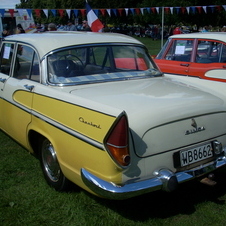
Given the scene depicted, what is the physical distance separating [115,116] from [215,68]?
14.0ft

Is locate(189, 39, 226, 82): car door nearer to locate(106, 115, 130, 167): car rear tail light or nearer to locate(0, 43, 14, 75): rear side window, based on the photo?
locate(0, 43, 14, 75): rear side window

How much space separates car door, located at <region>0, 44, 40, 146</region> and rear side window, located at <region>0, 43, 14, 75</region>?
158 millimetres

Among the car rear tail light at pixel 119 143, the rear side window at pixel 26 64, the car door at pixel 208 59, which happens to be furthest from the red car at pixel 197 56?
the car rear tail light at pixel 119 143

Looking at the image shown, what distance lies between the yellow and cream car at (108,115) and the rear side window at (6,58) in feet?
0.26

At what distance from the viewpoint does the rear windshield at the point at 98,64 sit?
3.70m

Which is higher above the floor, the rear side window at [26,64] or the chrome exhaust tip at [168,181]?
the rear side window at [26,64]

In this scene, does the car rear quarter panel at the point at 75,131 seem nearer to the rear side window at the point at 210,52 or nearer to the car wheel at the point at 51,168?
the car wheel at the point at 51,168

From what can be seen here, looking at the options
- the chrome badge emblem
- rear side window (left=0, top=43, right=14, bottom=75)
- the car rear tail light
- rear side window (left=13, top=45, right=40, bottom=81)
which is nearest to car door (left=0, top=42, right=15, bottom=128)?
rear side window (left=0, top=43, right=14, bottom=75)

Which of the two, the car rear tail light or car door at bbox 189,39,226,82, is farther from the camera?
car door at bbox 189,39,226,82

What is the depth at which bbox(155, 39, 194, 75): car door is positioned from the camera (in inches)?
267

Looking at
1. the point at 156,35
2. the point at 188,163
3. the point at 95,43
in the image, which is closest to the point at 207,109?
the point at 188,163

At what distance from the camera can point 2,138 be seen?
5.16m

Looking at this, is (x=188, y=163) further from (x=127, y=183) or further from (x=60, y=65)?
(x=60, y=65)

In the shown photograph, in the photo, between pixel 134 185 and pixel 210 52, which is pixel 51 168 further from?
pixel 210 52
